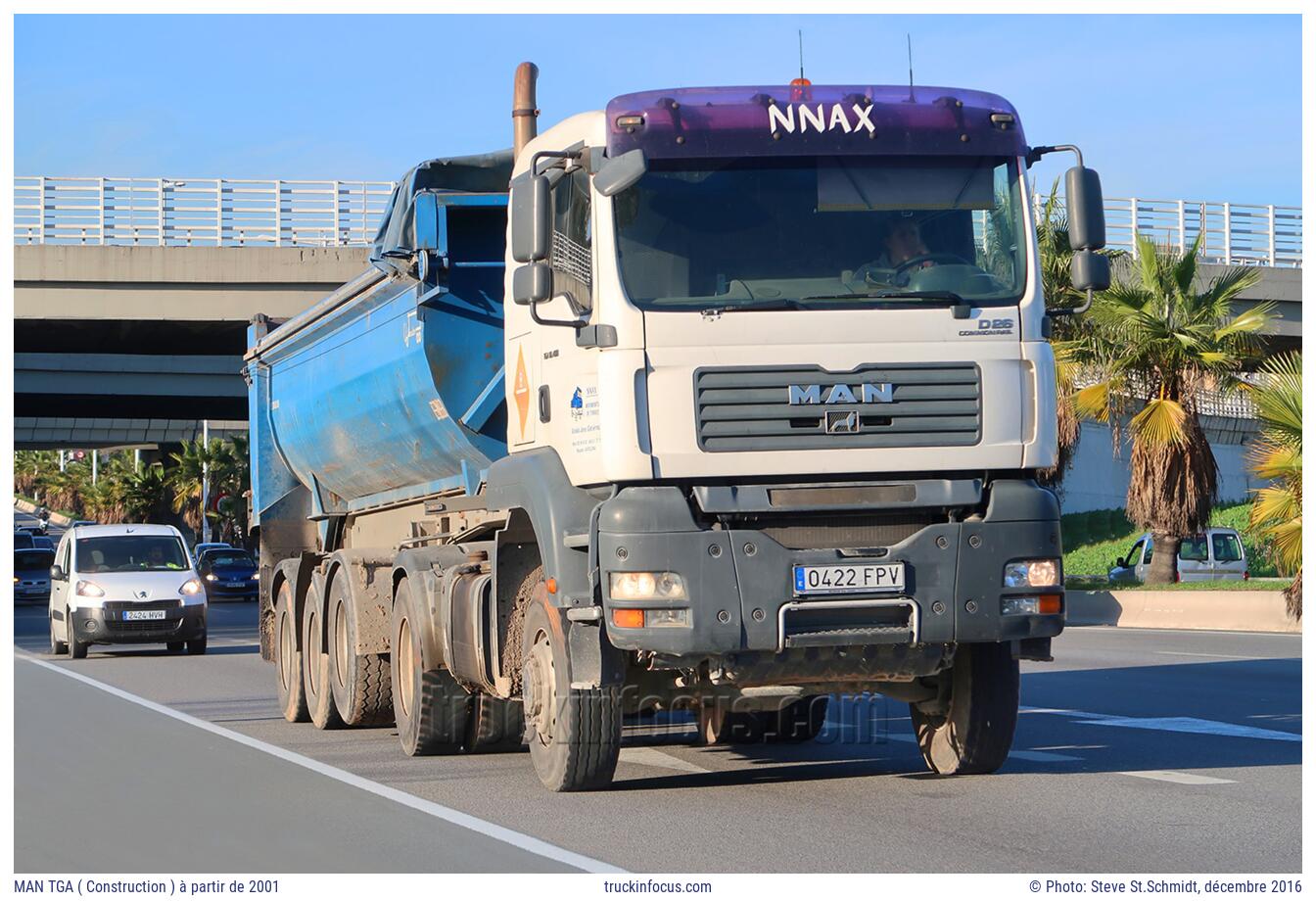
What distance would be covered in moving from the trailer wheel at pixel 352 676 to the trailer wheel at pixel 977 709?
440 cm

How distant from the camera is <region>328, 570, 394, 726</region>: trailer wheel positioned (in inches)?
512

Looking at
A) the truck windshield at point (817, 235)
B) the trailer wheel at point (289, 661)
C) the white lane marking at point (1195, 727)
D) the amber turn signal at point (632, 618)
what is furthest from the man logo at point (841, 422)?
the trailer wheel at point (289, 661)

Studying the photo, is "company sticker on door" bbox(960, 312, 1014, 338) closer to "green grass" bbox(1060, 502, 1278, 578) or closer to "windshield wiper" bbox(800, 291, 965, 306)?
"windshield wiper" bbox(800, 291, 965, 306)

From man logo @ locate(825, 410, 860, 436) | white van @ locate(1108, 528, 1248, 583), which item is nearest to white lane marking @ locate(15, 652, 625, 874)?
man logo @ locate(825, 410, 860, 436)

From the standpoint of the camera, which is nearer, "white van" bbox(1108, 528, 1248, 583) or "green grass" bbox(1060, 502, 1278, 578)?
"white van" bbox(1108, 528, 1248, 583)

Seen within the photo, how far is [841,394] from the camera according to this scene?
347 inches

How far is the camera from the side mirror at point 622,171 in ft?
28.7

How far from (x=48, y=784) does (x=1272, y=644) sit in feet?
52.6

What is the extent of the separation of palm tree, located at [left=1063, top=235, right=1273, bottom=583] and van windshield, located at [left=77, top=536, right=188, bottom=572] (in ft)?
47.4

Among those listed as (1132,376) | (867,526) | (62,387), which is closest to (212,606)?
(62,387)

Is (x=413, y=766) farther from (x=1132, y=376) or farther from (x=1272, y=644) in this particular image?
(x=1132, y=376)

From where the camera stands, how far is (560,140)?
376 inches

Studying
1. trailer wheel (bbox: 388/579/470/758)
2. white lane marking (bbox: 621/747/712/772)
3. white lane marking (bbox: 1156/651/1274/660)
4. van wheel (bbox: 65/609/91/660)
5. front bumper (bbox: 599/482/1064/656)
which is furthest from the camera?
van wheel (bbox: 65/609/91/660)

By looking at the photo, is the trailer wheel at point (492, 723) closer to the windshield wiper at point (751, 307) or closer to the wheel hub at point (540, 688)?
the wheel hub at point (540, 688)
